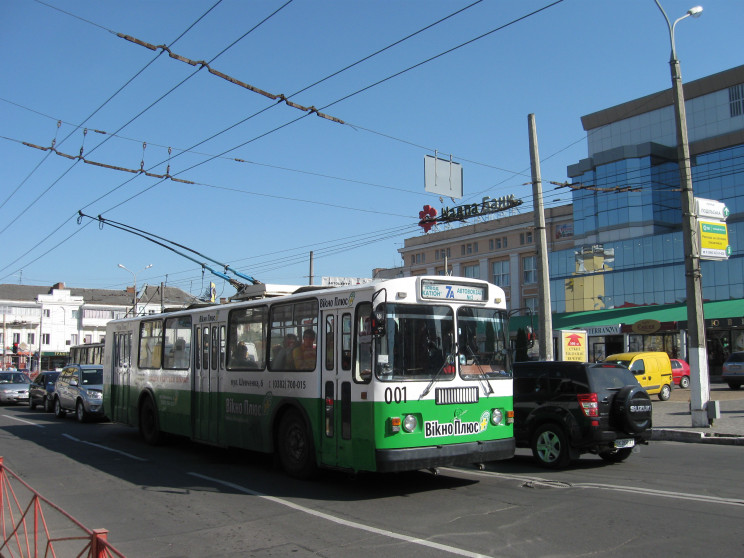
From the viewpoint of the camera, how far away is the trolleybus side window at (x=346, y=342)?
9062 mm

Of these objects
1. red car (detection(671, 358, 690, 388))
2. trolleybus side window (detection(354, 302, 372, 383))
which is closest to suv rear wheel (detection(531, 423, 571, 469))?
trolleybus side window (detection(354, 302, 372, 383))

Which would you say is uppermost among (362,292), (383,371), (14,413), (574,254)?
(574,254)

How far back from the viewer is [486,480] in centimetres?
988

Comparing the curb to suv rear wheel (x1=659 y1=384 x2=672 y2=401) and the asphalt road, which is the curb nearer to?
the asphalt road

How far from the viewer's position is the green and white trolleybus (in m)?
8.57

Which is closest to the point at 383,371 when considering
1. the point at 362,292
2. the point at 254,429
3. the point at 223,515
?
the point at 362,292

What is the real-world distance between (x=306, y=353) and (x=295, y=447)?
149cm

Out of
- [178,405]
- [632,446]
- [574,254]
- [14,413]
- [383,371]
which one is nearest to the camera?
[383,371]

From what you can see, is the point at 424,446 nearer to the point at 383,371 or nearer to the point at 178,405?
the point at 383,371

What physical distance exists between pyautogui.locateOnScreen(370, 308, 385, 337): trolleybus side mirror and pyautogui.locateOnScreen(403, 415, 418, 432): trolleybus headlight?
1.17 metres

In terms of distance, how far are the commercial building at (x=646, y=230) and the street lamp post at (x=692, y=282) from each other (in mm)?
26075

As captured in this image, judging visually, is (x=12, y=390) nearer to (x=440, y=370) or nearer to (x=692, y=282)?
(x=440, y=370)

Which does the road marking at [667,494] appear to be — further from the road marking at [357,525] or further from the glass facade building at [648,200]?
the glass facade building at [648,200]

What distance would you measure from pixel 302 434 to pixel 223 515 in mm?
2170
